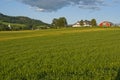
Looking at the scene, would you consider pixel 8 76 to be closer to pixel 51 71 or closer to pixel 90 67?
Answer: pixel 51 71

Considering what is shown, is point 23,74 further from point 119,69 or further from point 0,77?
point 119,69

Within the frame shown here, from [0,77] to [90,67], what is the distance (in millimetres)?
5356

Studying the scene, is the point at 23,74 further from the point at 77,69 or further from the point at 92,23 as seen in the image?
the point at 92,23

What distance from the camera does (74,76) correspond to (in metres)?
12.9

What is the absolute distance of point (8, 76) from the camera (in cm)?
1304

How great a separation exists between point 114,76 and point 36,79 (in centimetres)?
372

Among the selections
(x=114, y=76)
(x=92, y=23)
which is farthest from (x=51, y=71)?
(x=92, y=23)

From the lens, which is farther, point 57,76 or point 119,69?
point 119,69

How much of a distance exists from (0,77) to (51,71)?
9.45 feet

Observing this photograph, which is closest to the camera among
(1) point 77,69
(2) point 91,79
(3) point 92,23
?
(2) point 91,79

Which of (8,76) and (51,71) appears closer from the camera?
(8,76)

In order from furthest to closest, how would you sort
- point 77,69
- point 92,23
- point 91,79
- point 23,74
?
point 92,23 < point 77,69 < point 23,74 < point 91,79

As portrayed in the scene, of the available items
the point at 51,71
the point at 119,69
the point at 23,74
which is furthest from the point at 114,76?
the point at 23,74

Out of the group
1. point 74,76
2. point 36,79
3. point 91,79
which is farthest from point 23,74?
point 91,79
